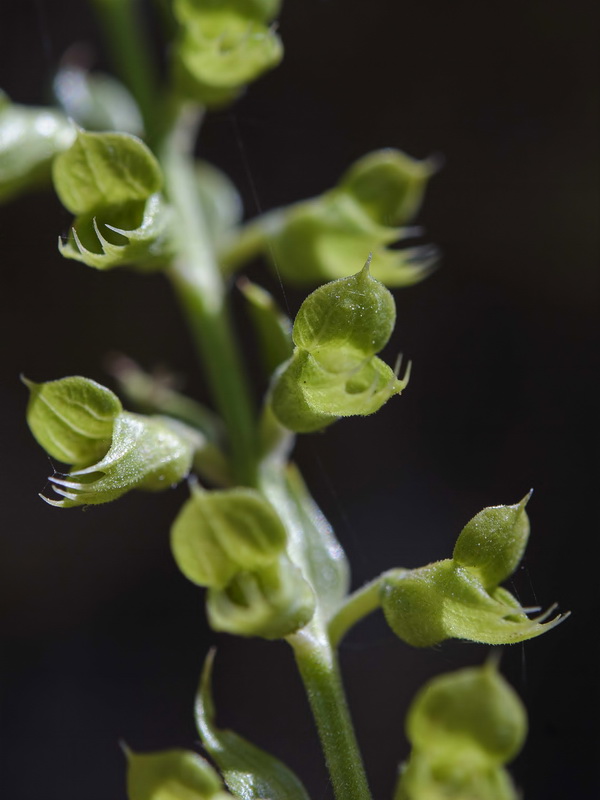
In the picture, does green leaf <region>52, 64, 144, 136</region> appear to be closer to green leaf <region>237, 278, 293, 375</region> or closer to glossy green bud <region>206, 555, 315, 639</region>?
green leaf <region>237, 278, 293, 375</region>

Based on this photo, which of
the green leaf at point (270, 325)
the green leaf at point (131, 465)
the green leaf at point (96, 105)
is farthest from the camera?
the green leaf at point (96, 105)

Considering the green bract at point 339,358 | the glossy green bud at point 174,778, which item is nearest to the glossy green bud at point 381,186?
the green bract at point 339,358

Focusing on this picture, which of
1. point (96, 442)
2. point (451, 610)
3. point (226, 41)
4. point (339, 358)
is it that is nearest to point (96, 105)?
point (226, 41)

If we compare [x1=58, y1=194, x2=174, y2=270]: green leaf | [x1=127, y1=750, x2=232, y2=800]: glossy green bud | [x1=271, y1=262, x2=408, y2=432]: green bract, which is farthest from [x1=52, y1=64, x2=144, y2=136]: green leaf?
[x1=127, y1=750, x2=232, y2=800]: glossy green bud

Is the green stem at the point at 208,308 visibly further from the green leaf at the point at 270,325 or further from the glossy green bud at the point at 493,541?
the glossy green bud at the point at 493,541

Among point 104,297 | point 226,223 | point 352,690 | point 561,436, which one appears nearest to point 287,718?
point 352,690

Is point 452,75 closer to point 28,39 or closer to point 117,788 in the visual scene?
point 28,39
